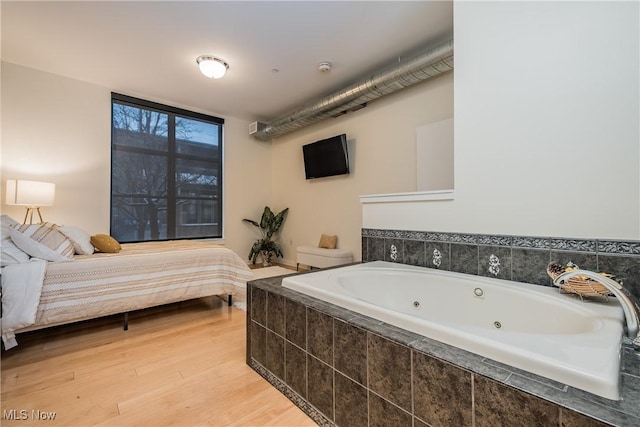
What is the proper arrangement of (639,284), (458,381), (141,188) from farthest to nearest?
(141,188) → (639,284) → (458,381)

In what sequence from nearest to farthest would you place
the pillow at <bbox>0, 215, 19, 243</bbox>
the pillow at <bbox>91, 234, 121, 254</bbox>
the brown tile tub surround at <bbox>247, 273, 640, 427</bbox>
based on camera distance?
the brown tile tub surround at <bbox>247, 273, 640, 427</bbox>
the pillow at <bbox>0, 215, 19, 243</bbox>
the pillow at <bbox>91, 234, 121, 254</bbox>

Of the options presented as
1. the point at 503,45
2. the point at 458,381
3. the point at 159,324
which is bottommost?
the point at 159,324

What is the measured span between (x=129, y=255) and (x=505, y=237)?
2913mm

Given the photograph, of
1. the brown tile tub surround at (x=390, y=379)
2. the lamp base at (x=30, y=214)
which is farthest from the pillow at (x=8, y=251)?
the brown tile tub surround at (x=390, y=379)

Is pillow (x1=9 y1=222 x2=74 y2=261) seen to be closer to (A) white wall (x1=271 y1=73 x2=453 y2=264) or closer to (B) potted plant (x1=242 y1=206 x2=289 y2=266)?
(B) potted plant (x1=242 y1=206 x2=289 y2=266)

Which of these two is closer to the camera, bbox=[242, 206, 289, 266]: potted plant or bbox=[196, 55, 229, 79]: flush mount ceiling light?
bbox=[196, 55, 229, 79]: flush mount ceiling light

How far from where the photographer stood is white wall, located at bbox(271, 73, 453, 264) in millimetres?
3312

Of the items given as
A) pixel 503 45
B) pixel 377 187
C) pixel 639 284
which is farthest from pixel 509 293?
pixel 377 187

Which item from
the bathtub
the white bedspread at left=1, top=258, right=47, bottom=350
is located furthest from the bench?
the white bedspread at left=1, top=258, right=47, bottom=350

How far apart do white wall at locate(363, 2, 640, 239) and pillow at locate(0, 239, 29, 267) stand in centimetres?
297

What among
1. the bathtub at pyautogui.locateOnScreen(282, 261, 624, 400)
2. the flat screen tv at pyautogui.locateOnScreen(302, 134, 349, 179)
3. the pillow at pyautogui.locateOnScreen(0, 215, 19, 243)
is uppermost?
the flat screen tv at pyautogui.locateOnScreen(302, 134, 349, 179)

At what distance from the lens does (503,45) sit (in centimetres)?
181

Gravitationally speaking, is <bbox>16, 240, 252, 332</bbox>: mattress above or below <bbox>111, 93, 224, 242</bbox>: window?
below

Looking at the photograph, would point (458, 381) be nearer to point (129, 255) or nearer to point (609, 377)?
point (609, 377)
